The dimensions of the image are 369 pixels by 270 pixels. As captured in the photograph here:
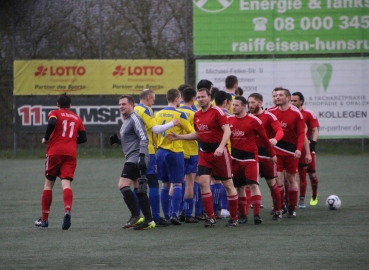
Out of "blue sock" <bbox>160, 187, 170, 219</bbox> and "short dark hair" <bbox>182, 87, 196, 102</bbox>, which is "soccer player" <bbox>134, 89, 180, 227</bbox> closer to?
"blue sock" <bbox>160, 187, 170, 219</bbox>

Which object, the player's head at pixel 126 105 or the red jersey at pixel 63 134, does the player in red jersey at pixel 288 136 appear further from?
the red jersey at pixel 63 134

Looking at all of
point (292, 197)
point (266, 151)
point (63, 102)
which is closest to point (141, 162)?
point (63, 102)

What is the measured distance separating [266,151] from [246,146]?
0.74 meters

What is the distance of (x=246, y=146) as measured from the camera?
403 inches

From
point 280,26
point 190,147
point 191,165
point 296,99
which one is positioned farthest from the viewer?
point 280,26

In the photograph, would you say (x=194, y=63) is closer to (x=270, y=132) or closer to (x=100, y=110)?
(x=100, y=110)

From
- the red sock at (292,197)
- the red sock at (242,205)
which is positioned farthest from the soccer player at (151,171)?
the red sock at (292,197)

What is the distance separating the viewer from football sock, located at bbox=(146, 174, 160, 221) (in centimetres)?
1034

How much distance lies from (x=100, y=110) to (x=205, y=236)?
1578cm

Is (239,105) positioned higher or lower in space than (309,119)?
higher

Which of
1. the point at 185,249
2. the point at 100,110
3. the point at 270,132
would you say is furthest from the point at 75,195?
the point at 100,110

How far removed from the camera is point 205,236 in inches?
359

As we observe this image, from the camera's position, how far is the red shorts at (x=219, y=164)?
393 inches

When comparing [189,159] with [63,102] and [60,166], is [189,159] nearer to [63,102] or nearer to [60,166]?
[60,166]
